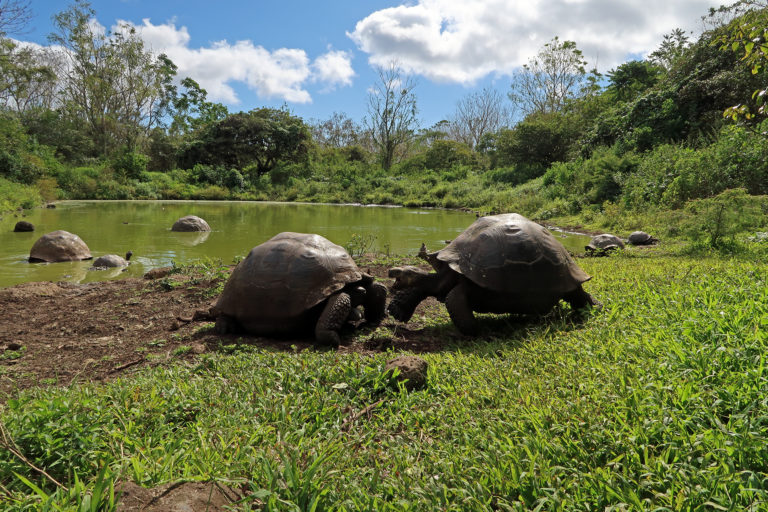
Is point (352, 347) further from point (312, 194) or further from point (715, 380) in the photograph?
point (312, 194)

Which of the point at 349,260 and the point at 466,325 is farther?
the point at 349,260

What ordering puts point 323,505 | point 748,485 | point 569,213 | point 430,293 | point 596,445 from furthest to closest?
1. point 569,213
2. point 430,293
3. point 596,445
4. point 323,505
5. point 748,485

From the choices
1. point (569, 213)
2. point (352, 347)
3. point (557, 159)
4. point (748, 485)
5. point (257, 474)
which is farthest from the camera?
point (557, 159)

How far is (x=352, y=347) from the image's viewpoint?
422 centimetres

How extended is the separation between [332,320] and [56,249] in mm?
→ 8239

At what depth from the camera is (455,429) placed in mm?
2430

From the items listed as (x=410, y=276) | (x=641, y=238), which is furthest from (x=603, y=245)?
(x=410, y=276)

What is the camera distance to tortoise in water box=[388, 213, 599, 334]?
4.09 m

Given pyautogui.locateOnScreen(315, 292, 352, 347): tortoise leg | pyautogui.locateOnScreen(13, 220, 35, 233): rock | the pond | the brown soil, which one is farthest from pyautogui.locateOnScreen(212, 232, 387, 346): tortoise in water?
pyautogui.locateOnScreen(13, 220, 35, 233): rock

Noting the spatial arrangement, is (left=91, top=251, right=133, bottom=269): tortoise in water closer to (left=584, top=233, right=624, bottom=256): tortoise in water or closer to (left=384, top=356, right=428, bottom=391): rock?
(left=384, top=356, right=428, bottom=391): rock

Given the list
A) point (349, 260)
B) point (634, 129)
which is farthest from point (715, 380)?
point (634, 129)

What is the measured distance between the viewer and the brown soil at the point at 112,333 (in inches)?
149

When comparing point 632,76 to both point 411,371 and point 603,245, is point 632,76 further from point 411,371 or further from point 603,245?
point 411,371

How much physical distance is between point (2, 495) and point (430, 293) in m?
3.59
